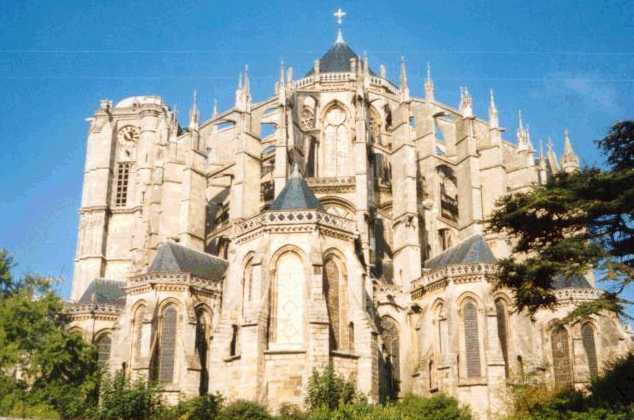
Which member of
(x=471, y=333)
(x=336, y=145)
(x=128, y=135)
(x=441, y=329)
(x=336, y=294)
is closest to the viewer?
A: (x=336, y=294)

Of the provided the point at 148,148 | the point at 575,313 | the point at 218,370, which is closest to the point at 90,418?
the point at 218,370

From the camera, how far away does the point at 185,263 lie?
32.7 metres

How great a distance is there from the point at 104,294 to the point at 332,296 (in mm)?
14317

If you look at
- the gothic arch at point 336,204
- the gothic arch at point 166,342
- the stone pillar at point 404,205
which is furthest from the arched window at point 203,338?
the gothic arch at point 336,204

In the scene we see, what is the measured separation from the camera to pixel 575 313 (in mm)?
19250

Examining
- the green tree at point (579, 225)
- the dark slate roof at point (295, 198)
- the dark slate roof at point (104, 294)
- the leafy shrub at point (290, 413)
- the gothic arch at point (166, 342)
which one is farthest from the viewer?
the dark slate roof at point (104, 294)

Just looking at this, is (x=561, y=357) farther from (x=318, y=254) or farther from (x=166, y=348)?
(x=166, y=348)

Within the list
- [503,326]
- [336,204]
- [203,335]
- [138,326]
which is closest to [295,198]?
[203,335]

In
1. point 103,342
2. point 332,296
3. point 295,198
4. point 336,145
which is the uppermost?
point 336,145

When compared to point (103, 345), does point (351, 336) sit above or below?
below

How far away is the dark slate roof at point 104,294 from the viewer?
1448 inches

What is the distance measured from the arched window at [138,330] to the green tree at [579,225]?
585 inches

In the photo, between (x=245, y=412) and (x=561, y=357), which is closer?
(x=245, y=412)

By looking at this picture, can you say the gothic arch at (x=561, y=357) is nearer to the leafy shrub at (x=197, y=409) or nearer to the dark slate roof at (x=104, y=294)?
the leafy shrub at (x=197, y=409)
